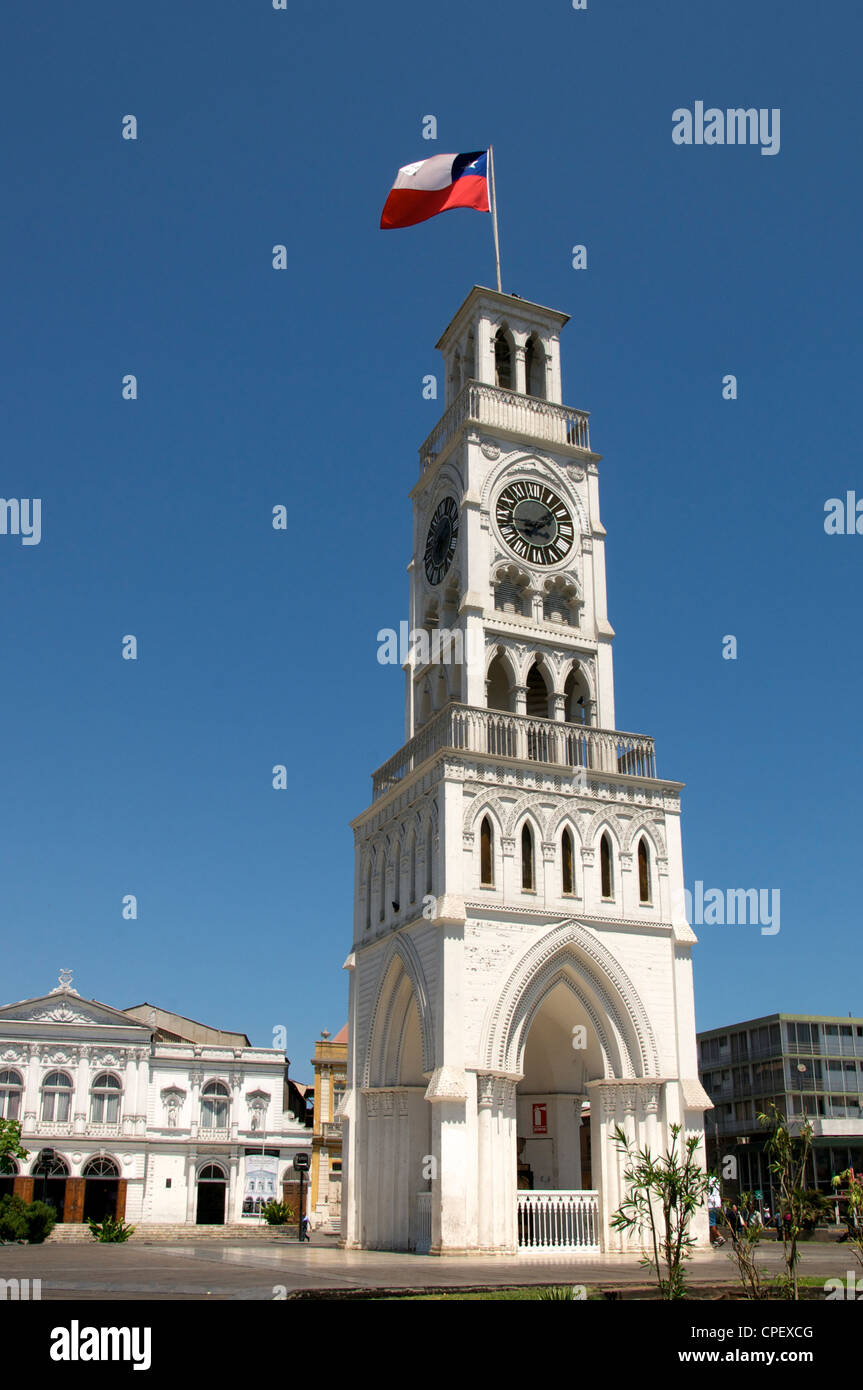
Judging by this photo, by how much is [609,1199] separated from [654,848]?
29.3 feet

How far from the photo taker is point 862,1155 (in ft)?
231

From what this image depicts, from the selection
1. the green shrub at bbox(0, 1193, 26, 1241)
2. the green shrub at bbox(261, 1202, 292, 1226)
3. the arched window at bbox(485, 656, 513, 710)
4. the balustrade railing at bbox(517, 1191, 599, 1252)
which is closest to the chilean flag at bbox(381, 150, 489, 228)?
the arched window at bbox(485, 656, 513, 710)

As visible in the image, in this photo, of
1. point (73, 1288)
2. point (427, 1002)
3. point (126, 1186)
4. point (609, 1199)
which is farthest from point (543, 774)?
point (126, 1186)

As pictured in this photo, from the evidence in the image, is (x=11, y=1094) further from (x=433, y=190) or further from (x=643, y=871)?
(x=433, y=190)

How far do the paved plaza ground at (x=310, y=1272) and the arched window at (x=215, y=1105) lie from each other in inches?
1587

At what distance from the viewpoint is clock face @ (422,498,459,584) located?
37.3 metres

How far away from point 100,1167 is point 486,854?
1798 inches

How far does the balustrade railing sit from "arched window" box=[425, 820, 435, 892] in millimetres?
7778

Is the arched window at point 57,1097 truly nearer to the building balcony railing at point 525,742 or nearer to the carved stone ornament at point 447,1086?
the building balcony railing at point 525,742

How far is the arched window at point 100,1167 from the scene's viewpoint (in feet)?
215

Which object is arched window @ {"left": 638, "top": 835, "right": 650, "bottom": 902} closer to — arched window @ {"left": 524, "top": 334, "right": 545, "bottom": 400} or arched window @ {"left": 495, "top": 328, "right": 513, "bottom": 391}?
arched window @ {"left": 524, "top": 334, "right": 545, "bottom": 400}

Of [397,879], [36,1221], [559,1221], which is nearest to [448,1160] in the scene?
[559,1221]

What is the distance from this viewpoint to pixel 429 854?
31.3 metres

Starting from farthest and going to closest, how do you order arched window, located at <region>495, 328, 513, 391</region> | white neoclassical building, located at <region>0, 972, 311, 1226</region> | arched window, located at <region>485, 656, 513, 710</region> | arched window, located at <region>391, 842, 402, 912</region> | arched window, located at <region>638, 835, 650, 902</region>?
white neoclassical building, located at <region>0, 972, 311, 1226</region> < arched window, located at <region>495, 328, 513, 391</region> < arched window, located at <region>485, 656, 513, 710</region> < arched window, located at <region>391, 842, 402, 912</region> < arched window, located at <region>638, 835, 650, 902</region>
